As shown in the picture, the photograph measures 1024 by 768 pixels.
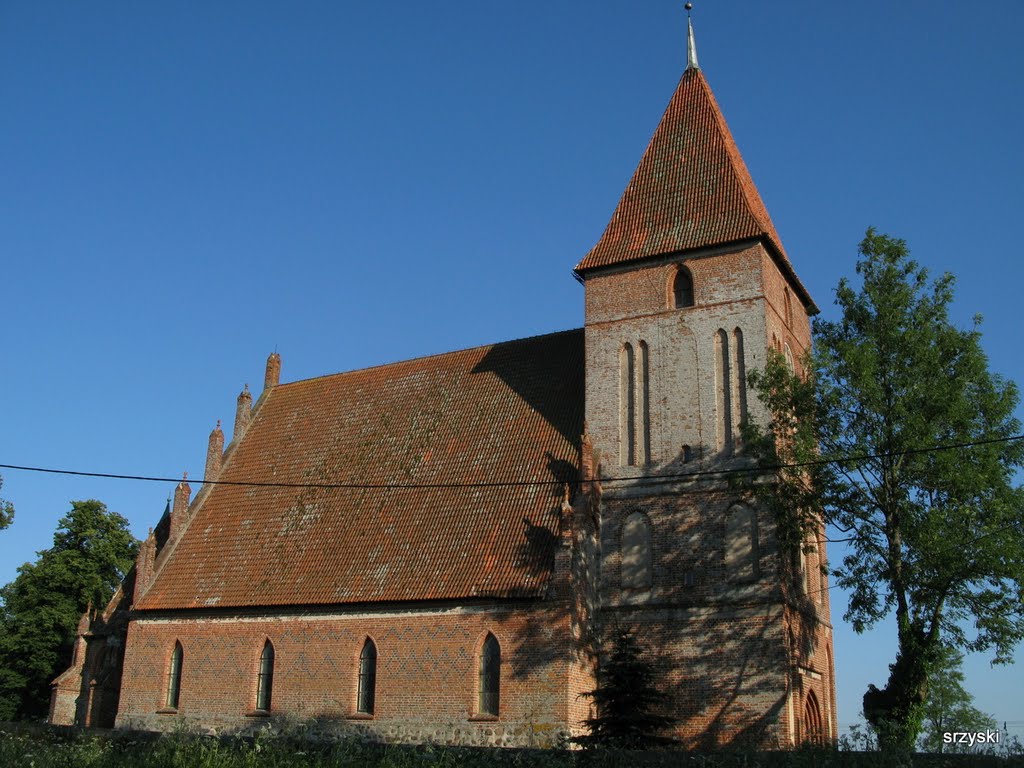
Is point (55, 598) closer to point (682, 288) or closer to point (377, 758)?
point (682, 288)

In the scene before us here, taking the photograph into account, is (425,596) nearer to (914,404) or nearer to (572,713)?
(572,713)

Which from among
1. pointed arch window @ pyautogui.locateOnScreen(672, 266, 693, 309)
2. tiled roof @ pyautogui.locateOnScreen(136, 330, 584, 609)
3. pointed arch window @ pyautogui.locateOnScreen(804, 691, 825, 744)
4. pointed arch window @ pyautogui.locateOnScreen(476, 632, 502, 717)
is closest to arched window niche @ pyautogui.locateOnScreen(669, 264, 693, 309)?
pointed arch window @ pyautogui.locateOnScreen(672, 266, 693, 309)

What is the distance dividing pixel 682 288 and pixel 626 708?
11.3m

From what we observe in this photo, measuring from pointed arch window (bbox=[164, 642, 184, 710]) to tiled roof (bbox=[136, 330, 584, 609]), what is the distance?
1.29 meters

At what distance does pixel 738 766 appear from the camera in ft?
42.3

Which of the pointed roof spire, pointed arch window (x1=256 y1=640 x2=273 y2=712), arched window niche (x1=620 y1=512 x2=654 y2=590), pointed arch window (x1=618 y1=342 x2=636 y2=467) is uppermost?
the pointed roof spire

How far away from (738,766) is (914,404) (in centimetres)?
1134

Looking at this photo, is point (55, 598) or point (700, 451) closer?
point (700, 451)

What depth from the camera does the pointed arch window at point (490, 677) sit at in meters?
23.2

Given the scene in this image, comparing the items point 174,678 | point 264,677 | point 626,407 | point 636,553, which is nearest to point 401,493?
point 264,677

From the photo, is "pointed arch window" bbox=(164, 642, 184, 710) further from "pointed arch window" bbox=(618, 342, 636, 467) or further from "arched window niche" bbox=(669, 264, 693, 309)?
"arched window niche" bbox=(669, 264, 693, 309)

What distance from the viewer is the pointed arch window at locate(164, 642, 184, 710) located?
27.9 m

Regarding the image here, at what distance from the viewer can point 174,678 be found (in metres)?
28.1

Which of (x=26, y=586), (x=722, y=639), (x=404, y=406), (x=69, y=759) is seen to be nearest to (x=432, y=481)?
(x=404, y=406)
